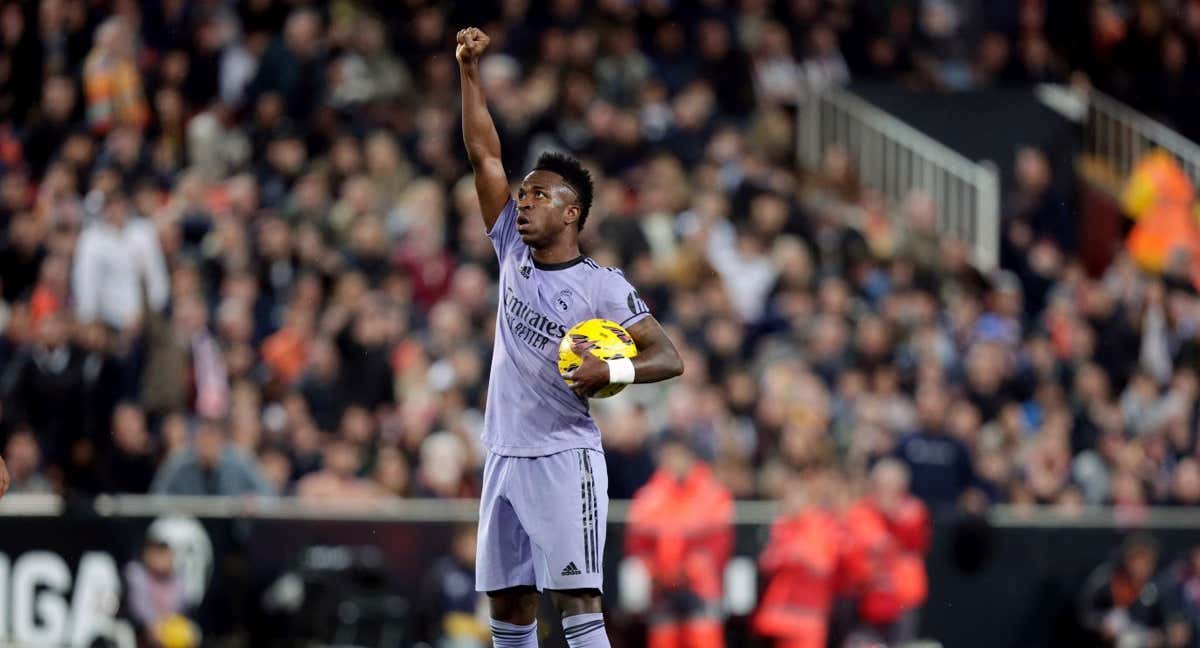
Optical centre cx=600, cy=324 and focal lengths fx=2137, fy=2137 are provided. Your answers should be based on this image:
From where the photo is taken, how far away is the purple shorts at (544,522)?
8.08 meters

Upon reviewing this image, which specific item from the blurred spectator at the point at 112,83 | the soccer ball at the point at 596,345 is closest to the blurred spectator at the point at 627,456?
the blurred spectator at the point at 112,83

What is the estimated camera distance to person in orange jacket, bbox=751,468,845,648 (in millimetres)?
14570

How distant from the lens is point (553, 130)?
725 inches

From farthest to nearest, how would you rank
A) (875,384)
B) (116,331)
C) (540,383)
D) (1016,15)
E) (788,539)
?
(1016,15), (875,384), (116,331), (788,539), (540,383)

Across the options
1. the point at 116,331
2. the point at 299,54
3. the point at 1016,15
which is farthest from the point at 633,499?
the point at 1016,15

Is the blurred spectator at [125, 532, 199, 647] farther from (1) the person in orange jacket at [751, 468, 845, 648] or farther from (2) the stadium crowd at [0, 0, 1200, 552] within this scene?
(1) the person in orange jacket at [751, 468, 845, 648]

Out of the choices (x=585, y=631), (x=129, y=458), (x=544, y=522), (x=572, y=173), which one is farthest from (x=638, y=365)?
(x=129, y=458)

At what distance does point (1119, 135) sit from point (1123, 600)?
8.88 m

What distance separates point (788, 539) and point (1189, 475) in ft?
13.6

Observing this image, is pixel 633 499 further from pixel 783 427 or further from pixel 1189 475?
pixel 1189 475

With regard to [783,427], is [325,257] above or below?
above

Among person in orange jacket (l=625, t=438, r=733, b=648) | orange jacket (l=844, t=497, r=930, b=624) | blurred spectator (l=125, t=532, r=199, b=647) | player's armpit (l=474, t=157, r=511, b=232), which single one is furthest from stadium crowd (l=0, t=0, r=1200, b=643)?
player's armpit (l=474, t=157, r=511, b=232)

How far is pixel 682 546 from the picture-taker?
14.6 m

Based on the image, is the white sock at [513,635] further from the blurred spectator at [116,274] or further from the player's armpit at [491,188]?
the blurred spectator at [116,274]
